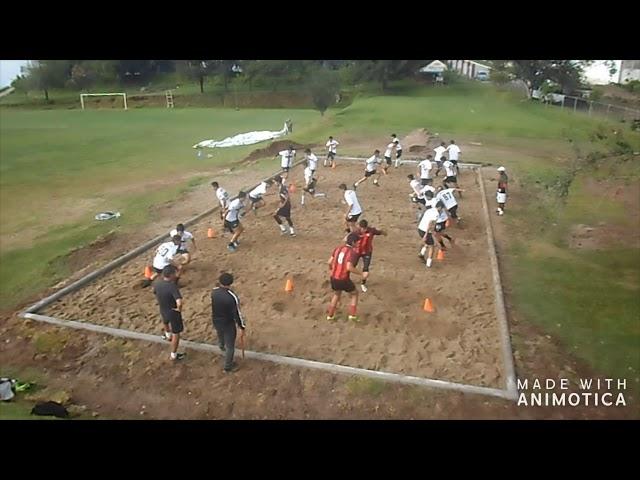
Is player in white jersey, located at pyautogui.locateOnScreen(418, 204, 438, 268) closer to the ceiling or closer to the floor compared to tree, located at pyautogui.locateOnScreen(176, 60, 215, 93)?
closer to the floor

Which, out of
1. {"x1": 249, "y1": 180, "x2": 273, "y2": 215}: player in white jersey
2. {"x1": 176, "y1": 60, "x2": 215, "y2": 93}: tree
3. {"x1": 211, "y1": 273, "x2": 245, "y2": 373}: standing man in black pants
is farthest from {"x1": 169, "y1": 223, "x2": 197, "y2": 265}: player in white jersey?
{"x1": 176, "y1": 60, "x2": 215, "y2": 93}: tree

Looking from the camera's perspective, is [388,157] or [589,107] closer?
[388,157]

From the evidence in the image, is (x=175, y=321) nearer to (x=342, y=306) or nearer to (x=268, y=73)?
(x=342, y=306)

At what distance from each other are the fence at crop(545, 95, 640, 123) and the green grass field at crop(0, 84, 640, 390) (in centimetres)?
63

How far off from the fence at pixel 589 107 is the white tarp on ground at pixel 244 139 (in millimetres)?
15951

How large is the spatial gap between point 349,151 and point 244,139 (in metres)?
6.64

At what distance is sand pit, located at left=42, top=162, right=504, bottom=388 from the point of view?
26.2 feet

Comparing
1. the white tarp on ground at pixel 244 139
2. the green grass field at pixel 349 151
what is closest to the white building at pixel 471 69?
the green grass field at pixel 349 151

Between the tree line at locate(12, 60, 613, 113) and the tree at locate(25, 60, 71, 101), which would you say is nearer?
the tree line at locate(12, 60, 613, 113)

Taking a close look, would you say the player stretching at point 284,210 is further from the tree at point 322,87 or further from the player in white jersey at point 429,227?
the tree at point 322,87

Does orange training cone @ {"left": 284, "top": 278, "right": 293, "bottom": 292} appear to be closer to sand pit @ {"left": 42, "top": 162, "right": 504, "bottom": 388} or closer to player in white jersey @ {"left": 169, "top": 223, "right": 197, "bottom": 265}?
sand pit @ {"left": 42, "top": 162, "right": 504, "bottom": 388}

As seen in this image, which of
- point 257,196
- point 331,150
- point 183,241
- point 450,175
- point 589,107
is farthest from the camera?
point 589,107

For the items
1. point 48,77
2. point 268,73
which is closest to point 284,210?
point 48,77

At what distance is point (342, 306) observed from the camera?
9492 mm
